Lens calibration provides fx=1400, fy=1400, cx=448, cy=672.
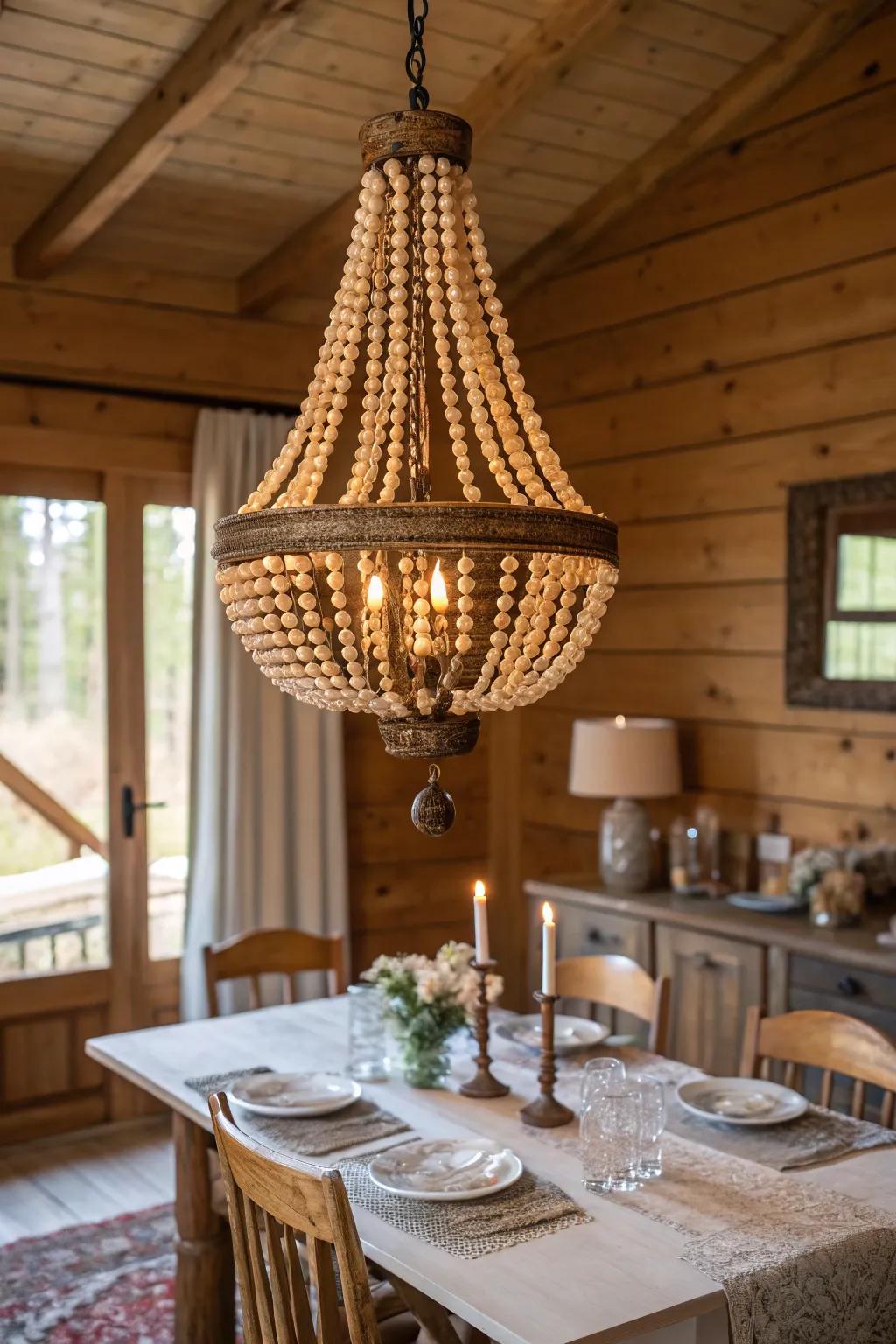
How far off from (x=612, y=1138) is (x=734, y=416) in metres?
2.66

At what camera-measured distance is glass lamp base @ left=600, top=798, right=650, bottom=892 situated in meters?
4.12

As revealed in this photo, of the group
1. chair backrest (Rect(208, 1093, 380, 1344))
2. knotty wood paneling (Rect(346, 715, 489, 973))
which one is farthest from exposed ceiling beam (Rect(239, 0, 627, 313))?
chair backrest (Rect(208, 1093, 380, 1344))

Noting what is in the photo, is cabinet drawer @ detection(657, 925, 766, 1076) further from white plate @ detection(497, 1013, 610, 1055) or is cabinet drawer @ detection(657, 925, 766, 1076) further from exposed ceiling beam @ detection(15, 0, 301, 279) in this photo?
exposed ceiling beam @ detection(15, 0, 301, 279)

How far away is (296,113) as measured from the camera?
381 cm

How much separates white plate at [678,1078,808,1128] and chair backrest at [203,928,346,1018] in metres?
1.10

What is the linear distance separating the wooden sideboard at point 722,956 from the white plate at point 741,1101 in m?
0.88

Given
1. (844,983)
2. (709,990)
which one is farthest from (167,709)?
(844,983)

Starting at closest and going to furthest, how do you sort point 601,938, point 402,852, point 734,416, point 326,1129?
point 326,1129 → point 601,938 → point 734,416 → point 402,852

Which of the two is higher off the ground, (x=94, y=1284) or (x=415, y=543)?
(x=415, y=543)

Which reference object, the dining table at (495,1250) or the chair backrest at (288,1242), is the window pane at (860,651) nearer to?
the dining table at (495,1250)

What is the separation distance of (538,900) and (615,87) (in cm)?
242

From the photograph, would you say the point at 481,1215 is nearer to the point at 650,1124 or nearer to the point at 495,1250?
the point at 495,1250

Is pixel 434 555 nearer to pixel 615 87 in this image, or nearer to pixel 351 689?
pixel 351 689

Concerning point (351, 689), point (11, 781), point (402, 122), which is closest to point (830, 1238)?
point (351, 689)
